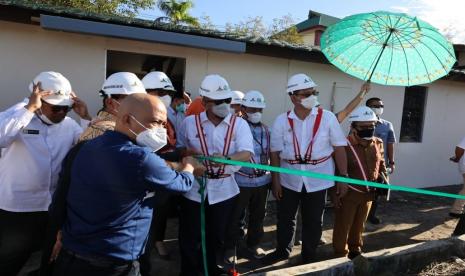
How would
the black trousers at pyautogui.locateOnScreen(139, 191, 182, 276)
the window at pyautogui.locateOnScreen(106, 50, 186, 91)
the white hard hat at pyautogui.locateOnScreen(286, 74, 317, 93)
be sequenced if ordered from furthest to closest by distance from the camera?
the window at pyautogui.locateOnScreen(106, 50, 186, 91) < the white hard hat at pyautogui.locateOnScreen(286, 74, 317, 93) < the black trousers at pyautogui.locateOnScreen(139, 191, 182, 276)

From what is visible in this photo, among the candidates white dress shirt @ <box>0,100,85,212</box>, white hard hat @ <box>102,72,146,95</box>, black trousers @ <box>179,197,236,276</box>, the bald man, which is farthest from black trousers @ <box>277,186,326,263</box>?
white dress shirt @ <box>0,100,85,212</box>

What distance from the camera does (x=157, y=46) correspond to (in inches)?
232

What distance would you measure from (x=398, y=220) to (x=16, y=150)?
19.8 ft

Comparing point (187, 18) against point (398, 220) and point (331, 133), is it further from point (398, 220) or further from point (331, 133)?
point (331, 133)

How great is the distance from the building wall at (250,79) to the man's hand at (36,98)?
2.64 metres

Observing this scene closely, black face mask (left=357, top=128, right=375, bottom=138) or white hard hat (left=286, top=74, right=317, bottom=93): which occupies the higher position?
white hard hat (left=286, top=74, right=317, bottom=93)

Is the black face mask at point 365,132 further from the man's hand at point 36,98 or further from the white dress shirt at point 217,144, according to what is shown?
the man's hand at point 36,98

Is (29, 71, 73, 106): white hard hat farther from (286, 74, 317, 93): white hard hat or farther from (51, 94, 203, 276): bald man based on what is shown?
(286, 74, 317, 93): white hard hat

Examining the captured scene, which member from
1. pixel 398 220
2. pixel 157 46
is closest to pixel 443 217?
pixel 398 220

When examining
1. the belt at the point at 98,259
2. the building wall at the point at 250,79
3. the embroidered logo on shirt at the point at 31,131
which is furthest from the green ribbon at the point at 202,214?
the building wall at the point at 250,79

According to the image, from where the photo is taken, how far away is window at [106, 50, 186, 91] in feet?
23.1

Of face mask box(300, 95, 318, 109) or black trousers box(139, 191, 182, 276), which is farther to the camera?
face mask box(300, 95, 318, 109)

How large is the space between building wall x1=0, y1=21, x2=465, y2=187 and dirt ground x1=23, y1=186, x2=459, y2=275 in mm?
1248

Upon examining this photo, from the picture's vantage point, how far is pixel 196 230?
140 inches
